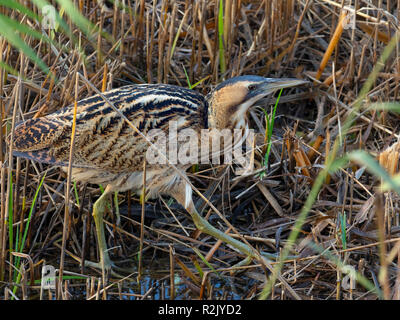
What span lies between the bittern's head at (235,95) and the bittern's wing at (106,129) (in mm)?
125

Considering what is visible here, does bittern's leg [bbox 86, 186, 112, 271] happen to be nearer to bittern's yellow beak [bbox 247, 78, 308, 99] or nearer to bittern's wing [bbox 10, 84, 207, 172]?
bittern's wing [bbox 10, 84, 207, 172]

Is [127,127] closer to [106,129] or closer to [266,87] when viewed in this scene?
[106,129]

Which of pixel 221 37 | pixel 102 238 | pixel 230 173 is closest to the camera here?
pixel 102 238

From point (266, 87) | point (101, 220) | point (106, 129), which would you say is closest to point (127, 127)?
point (106, 129)

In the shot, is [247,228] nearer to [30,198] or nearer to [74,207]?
[74,207]

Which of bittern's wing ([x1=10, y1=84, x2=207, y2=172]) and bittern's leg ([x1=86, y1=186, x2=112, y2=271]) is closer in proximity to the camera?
bittern's wing ([x1=10, y1=84, x2=207, y2=172])

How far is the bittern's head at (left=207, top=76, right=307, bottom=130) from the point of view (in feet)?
8.89

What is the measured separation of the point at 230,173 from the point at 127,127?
0.72m

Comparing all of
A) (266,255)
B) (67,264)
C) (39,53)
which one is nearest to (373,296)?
(266,255)

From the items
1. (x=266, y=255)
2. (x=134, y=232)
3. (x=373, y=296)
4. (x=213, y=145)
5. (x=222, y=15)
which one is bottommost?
(x=373, y=296)

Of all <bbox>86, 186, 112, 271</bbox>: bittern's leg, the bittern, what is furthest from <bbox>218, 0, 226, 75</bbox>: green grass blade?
<bbox>86, 186, 112, 271</bbox>: bittern's leg

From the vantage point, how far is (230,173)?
317 cm

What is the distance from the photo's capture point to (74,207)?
2963 millimetres
